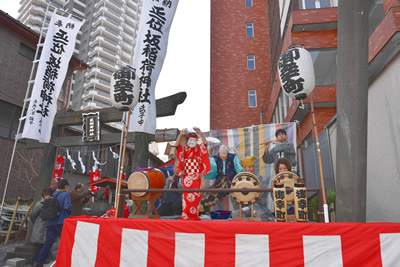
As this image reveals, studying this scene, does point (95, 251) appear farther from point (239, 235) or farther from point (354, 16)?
point (354, 16)

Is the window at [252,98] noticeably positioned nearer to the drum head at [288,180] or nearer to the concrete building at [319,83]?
the concrete building at [319,83]

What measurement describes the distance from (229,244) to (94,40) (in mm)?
62385

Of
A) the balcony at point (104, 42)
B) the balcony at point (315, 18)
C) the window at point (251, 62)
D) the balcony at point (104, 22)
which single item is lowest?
the balcony at point (315, 18)

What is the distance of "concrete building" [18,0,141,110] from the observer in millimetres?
52409

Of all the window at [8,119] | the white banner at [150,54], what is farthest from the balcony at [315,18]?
the window at [8,119]

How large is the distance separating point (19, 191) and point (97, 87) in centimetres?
4101

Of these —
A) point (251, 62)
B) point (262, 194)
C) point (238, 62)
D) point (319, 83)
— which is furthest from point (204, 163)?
point (251, 62)

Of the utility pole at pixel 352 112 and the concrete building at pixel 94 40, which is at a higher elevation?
the concrete building at pixel 94 40

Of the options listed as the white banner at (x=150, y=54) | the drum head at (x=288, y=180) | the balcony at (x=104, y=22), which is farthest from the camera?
the balcony at (x=104, y=22)

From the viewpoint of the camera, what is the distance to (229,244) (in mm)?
3307

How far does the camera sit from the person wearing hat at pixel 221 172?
6602 mm

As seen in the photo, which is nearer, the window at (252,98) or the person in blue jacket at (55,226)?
the person in blue jacket at (55,226)

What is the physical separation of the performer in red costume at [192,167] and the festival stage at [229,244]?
165cm

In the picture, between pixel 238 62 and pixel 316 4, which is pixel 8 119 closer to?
pixel 238 62
